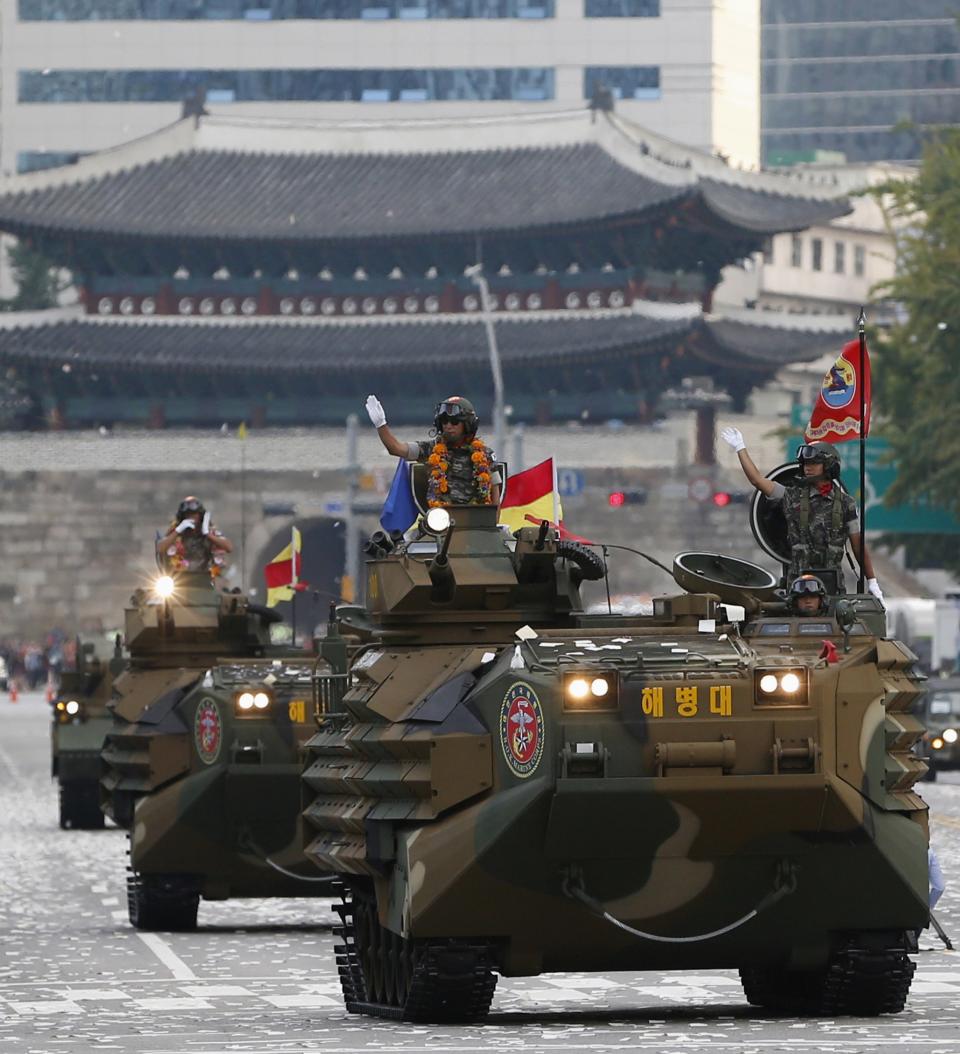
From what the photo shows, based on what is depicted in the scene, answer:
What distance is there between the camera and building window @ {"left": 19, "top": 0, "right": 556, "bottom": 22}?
120938 mm

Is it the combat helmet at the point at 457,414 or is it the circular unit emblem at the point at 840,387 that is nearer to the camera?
the combat helmet at the point at 457,414

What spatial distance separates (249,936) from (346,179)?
73172 millimetres

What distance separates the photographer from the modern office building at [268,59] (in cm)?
12081

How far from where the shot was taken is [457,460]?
1794 centimetres

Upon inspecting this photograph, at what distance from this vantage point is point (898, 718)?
16094 millimetres

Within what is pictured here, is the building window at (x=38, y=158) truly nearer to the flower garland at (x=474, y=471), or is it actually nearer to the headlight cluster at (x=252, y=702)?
the headlight cluster at (x=252, y=702)

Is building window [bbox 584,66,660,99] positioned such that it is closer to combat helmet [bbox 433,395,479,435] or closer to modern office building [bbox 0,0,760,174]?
modern office building [bbox 0,0,760,174]

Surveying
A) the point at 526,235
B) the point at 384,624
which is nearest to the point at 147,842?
the point at 384,624

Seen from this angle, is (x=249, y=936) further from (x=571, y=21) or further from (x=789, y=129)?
(x=789, y=129)

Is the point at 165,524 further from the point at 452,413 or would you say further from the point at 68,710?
the point at 452,413

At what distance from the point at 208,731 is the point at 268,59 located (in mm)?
100024

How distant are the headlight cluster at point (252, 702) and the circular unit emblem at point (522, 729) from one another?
6.99 m

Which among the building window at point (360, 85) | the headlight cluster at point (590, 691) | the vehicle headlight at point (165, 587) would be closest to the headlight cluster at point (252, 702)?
the vehicle headlight at point (165, 587)

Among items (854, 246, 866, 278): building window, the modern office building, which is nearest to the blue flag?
the modern office building
